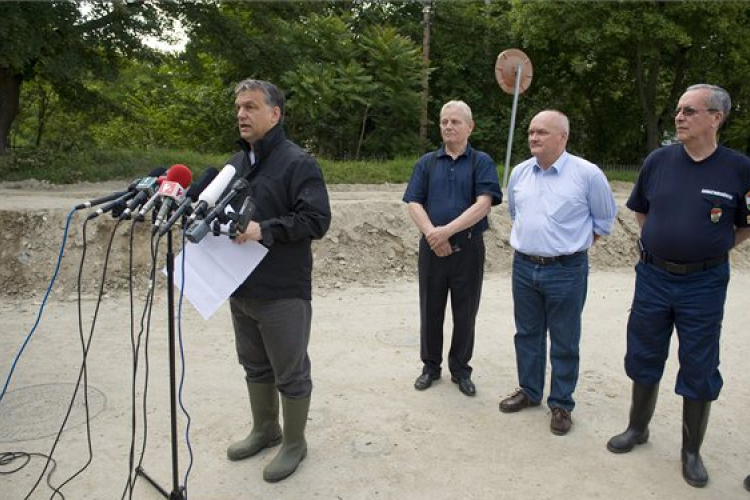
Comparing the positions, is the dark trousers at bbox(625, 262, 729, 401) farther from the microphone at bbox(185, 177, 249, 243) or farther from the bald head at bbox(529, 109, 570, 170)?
the microphone at bbox(185, 177, 249, 243)

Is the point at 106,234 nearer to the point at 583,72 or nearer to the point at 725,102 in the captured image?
the point at 725,102

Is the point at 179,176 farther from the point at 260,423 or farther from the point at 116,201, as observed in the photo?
the point at 260,423

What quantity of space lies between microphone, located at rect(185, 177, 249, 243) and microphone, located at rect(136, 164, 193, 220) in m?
0.19

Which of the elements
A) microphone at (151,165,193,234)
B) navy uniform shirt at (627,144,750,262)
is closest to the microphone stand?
microphone at (151,165,193,234)

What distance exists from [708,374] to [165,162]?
12235 millimetres

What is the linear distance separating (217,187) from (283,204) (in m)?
0.61

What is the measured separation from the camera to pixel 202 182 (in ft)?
9.70

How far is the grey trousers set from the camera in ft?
10.7

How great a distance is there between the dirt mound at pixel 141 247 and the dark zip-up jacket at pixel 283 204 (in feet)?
11.0

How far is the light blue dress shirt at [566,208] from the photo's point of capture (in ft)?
12.9

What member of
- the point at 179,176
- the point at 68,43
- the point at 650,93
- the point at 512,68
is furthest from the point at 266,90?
the point at 650,93

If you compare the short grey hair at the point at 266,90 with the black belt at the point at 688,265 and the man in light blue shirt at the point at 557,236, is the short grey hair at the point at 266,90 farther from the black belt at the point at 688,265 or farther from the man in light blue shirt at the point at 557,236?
the black belt at the point at 688,265

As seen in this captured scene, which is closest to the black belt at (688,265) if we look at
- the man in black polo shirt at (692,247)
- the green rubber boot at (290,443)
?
the man in black polo shirt at (692,247)

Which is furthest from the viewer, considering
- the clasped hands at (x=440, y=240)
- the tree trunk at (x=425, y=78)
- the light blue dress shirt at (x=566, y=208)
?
the tree trunk at (x=425, y=78)
